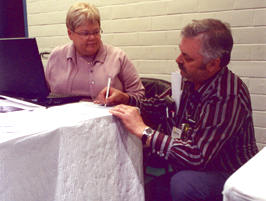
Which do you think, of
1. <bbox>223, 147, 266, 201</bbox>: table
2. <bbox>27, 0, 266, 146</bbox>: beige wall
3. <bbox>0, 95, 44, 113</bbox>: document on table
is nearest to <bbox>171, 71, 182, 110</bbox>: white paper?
<bbox>0, 95, 44, 113</bbox>: document on table

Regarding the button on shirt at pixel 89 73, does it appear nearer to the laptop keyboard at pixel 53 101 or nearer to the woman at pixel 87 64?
the woman at pixel 87 64

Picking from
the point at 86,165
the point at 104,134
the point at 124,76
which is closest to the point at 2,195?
the point at 86,165

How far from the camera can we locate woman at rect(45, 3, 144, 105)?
1771 millimetres

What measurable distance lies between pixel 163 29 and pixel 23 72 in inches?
56.4

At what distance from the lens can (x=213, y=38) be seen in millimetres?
1214

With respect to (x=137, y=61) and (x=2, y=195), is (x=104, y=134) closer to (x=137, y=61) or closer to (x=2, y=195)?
(x=2, y=195)

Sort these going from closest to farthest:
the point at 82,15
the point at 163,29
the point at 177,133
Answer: the point at 177,133 < the point at 82,15 < the point at 163,29

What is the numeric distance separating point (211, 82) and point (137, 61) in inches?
59.4

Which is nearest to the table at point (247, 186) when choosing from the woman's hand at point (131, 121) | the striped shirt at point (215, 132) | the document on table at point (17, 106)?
the striped shirt at point (215, 132)

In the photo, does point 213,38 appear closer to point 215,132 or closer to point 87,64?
point 215,132

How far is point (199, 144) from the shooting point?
1140 millimetres

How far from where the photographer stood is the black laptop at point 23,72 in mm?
1290

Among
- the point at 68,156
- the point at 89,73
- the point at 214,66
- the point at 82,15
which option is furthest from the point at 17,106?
the point at 214,66

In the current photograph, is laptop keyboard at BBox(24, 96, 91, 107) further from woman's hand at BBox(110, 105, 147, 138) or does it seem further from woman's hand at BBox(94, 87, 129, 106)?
woman's hand at BBox(110, 105, 147, 138)
